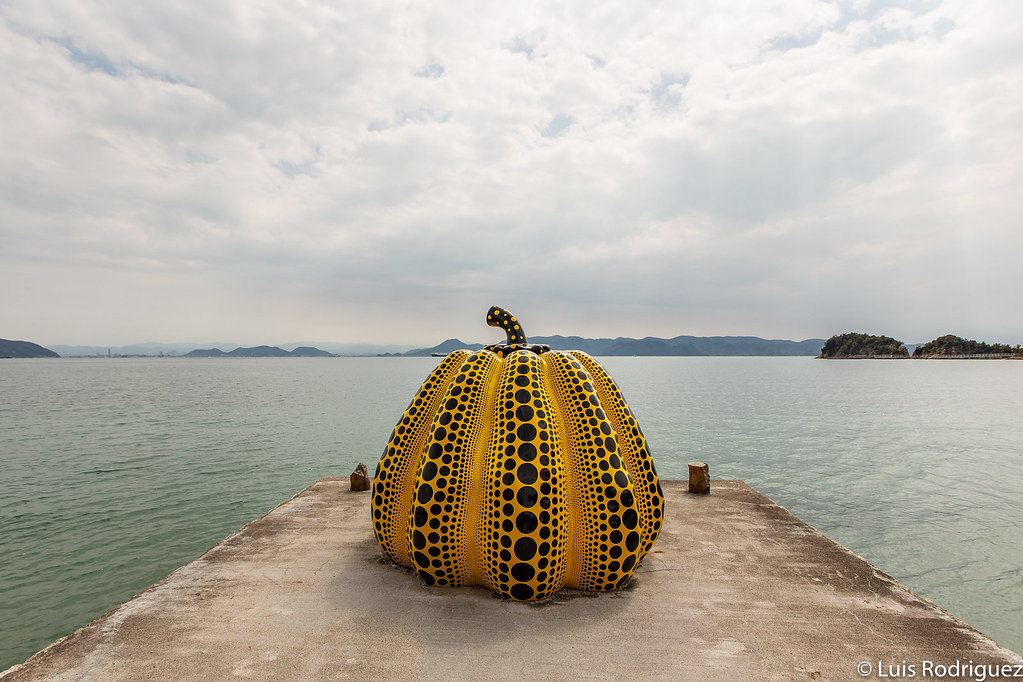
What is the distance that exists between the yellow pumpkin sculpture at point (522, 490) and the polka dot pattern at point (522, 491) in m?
0.01

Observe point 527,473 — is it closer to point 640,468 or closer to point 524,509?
point 524,509

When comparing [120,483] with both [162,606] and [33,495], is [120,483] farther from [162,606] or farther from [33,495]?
[162,606]

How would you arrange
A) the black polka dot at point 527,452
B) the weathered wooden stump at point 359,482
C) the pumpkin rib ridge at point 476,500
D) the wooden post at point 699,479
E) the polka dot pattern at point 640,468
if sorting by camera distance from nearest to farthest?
the black polka dot at point 527,452 → the pumpkin rib ridge at point 476,500 → the polka dot pattern at point 640,468 → the wooden post at point 699,479 → the weathered wooden stump at point 359,482

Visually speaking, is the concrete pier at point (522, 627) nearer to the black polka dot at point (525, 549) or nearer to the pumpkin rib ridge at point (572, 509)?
the pumpkin rib ridge at point (572, 509)

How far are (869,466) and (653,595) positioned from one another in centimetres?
1830

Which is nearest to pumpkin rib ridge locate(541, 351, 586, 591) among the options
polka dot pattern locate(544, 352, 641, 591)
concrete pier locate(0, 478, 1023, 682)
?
→ polka dot pattern locate(544, 352, 641, 591)

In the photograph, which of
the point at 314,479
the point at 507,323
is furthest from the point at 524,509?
the point at 314,479

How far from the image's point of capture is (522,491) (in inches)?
195

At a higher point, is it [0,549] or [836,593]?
[836,593]

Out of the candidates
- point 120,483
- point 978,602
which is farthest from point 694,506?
point 120,483

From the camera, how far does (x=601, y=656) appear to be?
14.0 feet

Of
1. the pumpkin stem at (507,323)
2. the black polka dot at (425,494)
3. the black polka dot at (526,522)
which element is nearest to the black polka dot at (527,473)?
the black polka dot at (526,522)

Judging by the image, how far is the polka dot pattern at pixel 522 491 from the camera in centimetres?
499

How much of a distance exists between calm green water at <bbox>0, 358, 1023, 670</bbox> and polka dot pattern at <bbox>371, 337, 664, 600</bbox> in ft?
19.1
